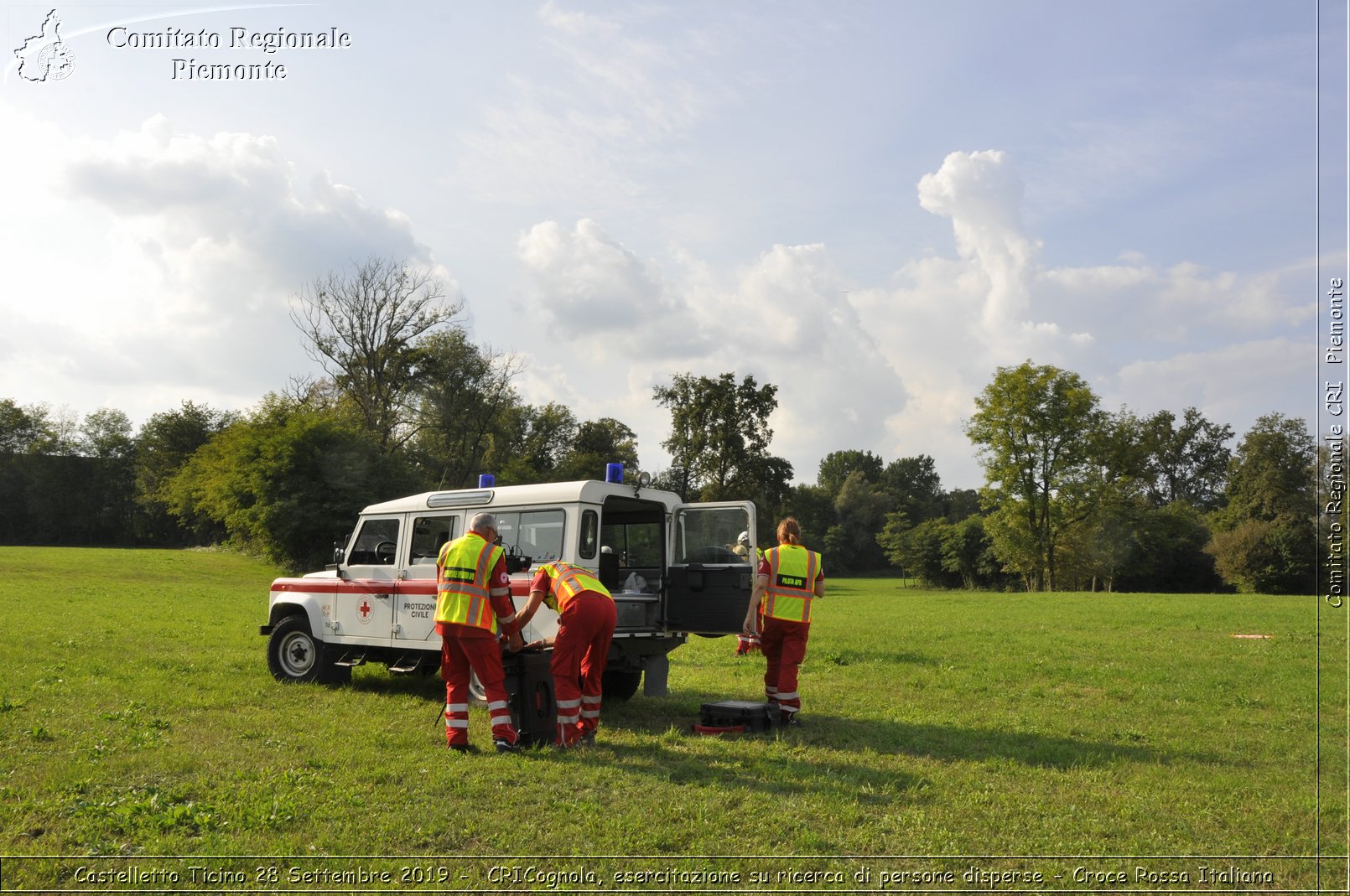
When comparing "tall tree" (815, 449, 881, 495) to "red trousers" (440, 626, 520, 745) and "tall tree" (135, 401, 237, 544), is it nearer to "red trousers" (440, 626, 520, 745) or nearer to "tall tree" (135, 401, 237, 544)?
"tall tree" (135, 401, 237, 544)

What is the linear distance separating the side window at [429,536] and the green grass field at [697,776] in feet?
5.13

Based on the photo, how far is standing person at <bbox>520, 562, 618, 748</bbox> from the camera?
7.96 meters

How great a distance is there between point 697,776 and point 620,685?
368 centimetres

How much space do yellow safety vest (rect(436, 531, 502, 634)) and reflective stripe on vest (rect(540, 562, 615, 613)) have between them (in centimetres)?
52

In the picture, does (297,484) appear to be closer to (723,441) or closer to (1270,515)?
(723,441)

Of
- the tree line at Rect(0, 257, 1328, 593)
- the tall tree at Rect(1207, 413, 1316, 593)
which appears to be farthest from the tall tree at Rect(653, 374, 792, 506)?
the tall tree at Rect(1207, 413, 1316, 593)

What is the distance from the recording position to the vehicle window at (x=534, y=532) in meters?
9.27

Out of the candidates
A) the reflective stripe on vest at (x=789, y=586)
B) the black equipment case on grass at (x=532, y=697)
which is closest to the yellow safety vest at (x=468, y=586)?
the black equipment case on grass at (x=532, y=697)

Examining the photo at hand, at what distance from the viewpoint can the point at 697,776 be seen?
702 centimetres

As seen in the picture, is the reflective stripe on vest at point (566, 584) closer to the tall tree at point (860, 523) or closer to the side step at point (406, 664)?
the side step at point (406, 664)

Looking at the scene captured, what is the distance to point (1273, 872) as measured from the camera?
5047 mm

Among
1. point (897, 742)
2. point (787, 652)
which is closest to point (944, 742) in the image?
point (897, 742)

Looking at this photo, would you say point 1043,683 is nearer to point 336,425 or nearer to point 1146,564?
point 336,425

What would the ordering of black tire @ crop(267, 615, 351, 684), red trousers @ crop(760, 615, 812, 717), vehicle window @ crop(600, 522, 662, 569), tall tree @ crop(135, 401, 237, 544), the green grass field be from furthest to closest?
1. tall tree @ crop(135, 401, 237, 544)
2. black tire @ crop(267, 615, 351, 684)
3. vehicle window @ crop(600, 522, 662, 569)
4. red trousers @ crop(760, 615, 812, 717)
5. the green grass field
